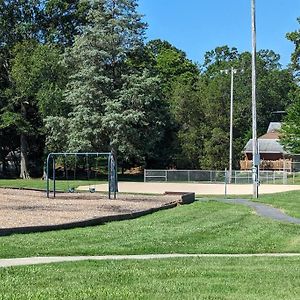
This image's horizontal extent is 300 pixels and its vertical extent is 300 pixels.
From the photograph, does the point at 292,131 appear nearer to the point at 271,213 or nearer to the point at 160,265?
the point at 271,213

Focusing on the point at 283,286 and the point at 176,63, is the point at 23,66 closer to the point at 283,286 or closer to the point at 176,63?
the point at 176,63

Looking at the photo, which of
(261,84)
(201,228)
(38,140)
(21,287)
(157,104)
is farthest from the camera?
(261,84)

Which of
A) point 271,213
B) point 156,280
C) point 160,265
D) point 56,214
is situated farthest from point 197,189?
point 156,280

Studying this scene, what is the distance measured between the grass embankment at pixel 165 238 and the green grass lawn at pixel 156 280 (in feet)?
5.60

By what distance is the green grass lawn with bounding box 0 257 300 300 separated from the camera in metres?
7.25

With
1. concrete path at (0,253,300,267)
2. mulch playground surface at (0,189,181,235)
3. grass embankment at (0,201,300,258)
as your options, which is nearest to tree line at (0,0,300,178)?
mulch playground surface at (0,189,181,235)

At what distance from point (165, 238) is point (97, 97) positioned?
38.9m

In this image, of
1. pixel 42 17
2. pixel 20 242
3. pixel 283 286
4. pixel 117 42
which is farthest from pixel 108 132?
pixel 283 286

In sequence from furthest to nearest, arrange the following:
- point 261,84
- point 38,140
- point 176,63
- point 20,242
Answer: point 261,84
point 176,63
point 38,140
point 20,242

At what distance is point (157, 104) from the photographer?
54875mm

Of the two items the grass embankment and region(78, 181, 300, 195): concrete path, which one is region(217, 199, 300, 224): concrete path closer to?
the grass embankment

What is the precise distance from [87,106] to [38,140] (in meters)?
13.7

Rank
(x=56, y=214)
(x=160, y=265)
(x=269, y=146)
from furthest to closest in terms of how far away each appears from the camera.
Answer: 1. (x=269, y=146)
2. (x=56, y=214)
3. (x=160, y=265)

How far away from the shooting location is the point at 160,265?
9938mm
